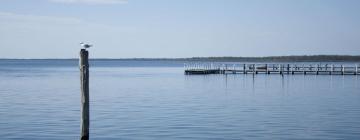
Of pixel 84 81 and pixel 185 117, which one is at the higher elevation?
pixel 84 81

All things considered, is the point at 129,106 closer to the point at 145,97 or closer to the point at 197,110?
the point at 197,110

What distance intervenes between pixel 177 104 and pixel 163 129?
1180 centimetres

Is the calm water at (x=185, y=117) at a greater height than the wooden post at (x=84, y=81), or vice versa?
the wooden post at (x=84, y=81)

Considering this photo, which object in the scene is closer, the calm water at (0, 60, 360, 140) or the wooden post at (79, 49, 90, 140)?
the wooden post at (79, 49, 90, 140)

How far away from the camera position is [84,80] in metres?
17.9

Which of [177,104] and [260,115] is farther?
[177,104]

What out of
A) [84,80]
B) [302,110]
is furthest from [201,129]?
[302,110]

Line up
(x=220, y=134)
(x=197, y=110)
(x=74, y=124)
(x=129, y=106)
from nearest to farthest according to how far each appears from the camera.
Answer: (x=220, y=134), (x=74, y=124), (x=197, y=110), (x=129, y=106)

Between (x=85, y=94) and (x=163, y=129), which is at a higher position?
(x=85, y=94)

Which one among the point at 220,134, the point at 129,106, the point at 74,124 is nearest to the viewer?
the point at 220,134

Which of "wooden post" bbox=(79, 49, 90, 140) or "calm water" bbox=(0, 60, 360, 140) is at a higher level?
"wooden post" bbox=(79, 49, 90, 140)

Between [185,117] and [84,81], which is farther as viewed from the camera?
[185,117]

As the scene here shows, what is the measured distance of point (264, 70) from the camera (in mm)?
83875

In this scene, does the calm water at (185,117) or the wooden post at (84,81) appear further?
the calm water at (185,117)
